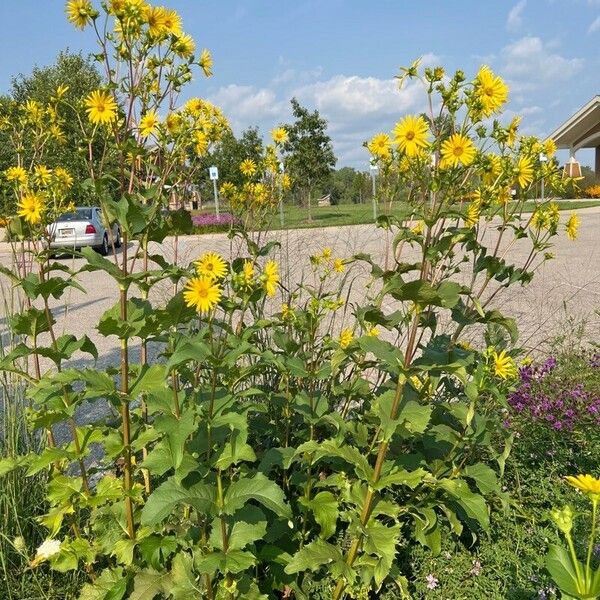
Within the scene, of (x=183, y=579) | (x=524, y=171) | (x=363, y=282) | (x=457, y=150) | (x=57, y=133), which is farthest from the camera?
(x=363, y=282)

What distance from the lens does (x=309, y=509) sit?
2.07m

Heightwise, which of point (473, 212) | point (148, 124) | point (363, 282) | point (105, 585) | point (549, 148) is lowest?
point (105, 585)

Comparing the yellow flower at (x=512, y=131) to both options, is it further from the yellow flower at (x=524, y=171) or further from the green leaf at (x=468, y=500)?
the green leaf at (x=468, y=500)

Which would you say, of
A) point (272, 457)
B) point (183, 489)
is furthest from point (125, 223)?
point (272, 457)

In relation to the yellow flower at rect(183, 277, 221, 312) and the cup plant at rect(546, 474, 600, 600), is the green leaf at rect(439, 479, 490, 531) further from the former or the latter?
the yellow flower at rect(183, 277, 221, 312)

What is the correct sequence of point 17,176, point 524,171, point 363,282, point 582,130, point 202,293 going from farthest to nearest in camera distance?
point 582,130 → point 363,282 → point 17,176 → point 524,171 → point 202,293

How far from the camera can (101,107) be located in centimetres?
174

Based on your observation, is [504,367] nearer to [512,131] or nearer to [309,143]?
[512,131]

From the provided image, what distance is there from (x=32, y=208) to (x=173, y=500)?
1.12m

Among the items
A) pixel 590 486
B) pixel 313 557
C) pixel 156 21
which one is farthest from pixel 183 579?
pixel 156 21

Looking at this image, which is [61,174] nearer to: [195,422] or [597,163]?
[195,422]

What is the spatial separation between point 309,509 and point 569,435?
1.39 meters

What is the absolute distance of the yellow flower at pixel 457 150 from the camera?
1675 mm

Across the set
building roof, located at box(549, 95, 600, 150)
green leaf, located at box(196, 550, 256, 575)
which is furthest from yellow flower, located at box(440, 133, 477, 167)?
building roof, located at box(549, 95, 600, 150)
